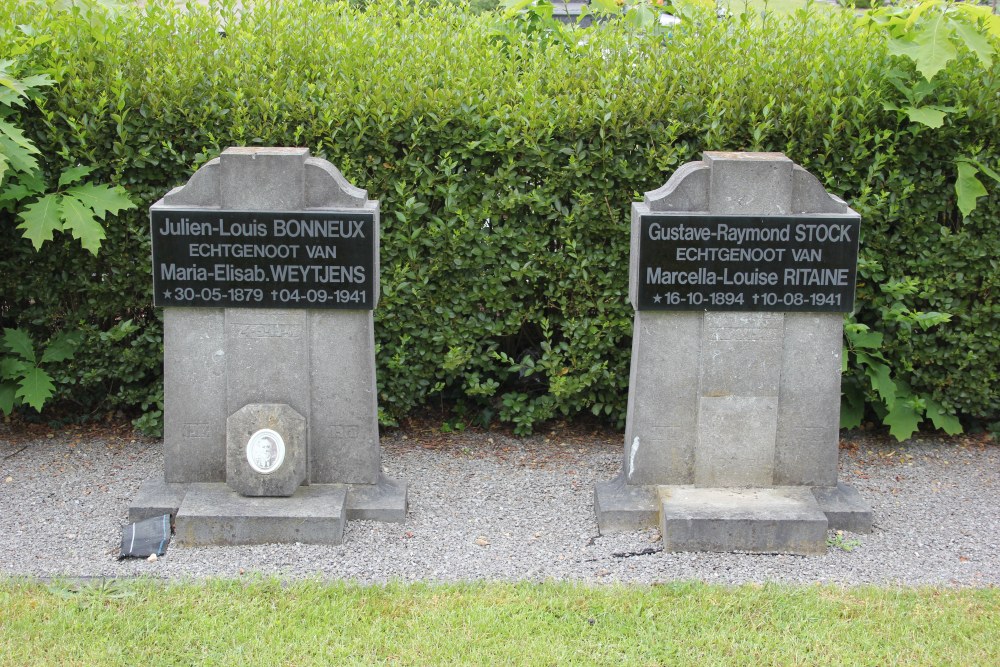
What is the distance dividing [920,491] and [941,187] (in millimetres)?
1698

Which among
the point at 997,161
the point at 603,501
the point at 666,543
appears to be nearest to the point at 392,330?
the point at 603,501

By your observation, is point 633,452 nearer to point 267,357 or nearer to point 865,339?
point 865,339

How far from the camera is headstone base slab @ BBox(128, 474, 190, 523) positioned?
5199mm

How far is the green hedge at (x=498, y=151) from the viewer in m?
5.88

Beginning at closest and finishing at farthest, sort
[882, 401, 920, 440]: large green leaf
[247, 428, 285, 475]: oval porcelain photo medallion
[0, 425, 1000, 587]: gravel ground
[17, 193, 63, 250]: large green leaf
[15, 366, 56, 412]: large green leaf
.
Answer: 1. [0, 425, 1000, 587]: gravel ground
2. [247, 428, 285, 475]: oval porcelain photo medallion
3. [17, 193, 63, 250]: large green leaf
4. [15, 366, 56, 412]: large green leaf
5. [882, 401, 920, 440]: large green leaf

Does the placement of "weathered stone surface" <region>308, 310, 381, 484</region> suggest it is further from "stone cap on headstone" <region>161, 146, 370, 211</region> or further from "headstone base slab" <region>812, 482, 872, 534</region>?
"headstone base slab" <region>812, 482, 872, 534</region>

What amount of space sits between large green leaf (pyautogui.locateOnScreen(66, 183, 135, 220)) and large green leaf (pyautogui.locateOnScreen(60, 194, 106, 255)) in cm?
7

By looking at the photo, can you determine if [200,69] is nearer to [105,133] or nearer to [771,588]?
[105,133]

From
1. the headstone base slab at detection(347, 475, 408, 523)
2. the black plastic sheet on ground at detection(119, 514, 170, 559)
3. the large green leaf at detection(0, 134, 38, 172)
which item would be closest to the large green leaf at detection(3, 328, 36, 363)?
the large green leaf at detection(0, 134, 38, 172)

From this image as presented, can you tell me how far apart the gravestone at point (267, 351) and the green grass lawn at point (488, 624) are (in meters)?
0.59

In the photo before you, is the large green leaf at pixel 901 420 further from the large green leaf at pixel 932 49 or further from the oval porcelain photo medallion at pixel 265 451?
the oval porcelain photo medallion at pixel 265 451

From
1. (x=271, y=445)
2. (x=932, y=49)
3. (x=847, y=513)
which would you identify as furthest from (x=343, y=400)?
(x=932, y=49)

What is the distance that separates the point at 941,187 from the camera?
6.02 meters

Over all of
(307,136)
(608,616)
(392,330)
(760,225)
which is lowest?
(608,616)
